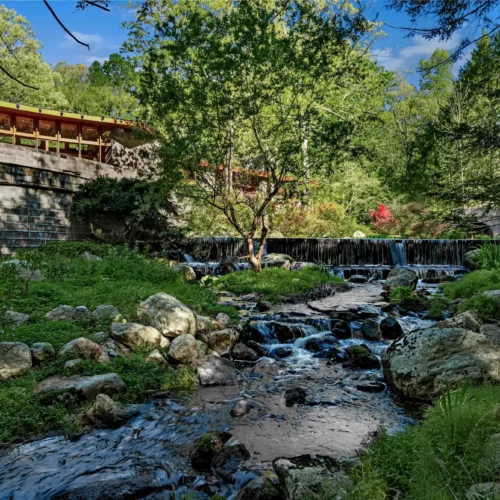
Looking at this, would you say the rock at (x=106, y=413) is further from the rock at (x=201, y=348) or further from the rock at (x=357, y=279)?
the rock at (x=357, y=279)

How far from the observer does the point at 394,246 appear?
16.9 metres

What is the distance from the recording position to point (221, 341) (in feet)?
24.0

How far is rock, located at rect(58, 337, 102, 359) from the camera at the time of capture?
565 cm

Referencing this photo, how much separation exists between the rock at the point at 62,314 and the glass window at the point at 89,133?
19425mm

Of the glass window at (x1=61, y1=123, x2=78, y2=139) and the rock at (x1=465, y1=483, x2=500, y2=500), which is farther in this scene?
the glass window at (x1=61, y1=123, x2=78, y2=139)

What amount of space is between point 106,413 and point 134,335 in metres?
1.91

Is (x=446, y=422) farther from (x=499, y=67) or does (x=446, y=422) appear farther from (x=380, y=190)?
(x=380, y=190)

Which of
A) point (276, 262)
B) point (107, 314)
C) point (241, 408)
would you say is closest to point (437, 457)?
point (241, 408)

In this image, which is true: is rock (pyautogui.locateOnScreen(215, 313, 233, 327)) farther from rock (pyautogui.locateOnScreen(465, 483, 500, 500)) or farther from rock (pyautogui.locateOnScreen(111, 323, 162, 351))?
rock (pyautogui.locateOnScreen(465, 483, 500, 500))

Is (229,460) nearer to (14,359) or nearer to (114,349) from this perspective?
(114,349)

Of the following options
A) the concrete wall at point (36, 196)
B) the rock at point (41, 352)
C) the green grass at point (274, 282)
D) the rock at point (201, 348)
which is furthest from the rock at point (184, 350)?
the concrete wall at point (36, 196)

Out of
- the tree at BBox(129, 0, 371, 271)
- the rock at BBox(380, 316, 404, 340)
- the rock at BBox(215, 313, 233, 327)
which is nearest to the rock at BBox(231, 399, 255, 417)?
the rock at BBox(215, 313, 233, 327)

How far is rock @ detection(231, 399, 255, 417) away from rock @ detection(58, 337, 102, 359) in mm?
2114

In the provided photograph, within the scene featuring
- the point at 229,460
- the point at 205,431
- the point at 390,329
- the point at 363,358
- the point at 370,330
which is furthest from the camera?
the point at 390,329
